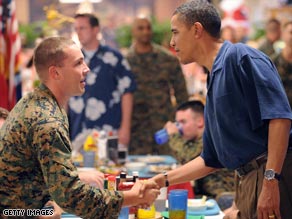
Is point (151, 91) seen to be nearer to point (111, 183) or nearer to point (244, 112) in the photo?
point (111, 183)

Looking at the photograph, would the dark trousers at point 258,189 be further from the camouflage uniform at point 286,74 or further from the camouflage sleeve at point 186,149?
the camouflage uniform at point 286,74

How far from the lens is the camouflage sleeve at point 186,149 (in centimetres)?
513

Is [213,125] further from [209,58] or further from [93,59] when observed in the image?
[93,59]

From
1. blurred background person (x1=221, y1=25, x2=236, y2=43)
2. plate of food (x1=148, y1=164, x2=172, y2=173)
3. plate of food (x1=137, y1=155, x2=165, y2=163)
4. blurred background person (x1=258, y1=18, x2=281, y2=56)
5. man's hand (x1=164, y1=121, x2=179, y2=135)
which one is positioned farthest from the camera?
blurred background person (x1=221, y1=25, x2=236, y2=43)

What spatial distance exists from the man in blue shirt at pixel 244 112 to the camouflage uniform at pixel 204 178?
1529mm

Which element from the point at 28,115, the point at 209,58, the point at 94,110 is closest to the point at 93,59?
the point at 94,110

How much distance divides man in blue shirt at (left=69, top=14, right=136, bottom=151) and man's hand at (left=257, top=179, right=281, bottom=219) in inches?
131

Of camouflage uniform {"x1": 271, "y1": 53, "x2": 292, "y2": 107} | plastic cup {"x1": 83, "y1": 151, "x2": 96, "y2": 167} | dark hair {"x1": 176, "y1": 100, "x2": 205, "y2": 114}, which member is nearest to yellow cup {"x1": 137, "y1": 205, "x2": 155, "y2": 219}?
plastic cup {"x1": 83, "y1": 151, "x2": 96, "y2": 167}

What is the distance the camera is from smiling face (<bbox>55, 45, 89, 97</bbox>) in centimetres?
305

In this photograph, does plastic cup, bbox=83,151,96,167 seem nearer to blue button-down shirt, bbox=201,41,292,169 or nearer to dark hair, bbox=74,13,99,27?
dark hair, bbox=74,13,99,27

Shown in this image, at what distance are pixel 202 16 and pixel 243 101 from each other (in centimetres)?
51

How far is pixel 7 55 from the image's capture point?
5766 millimetres

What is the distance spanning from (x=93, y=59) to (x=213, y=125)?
3.12 metres

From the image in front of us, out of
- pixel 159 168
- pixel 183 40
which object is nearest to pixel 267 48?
pixel 159 168
